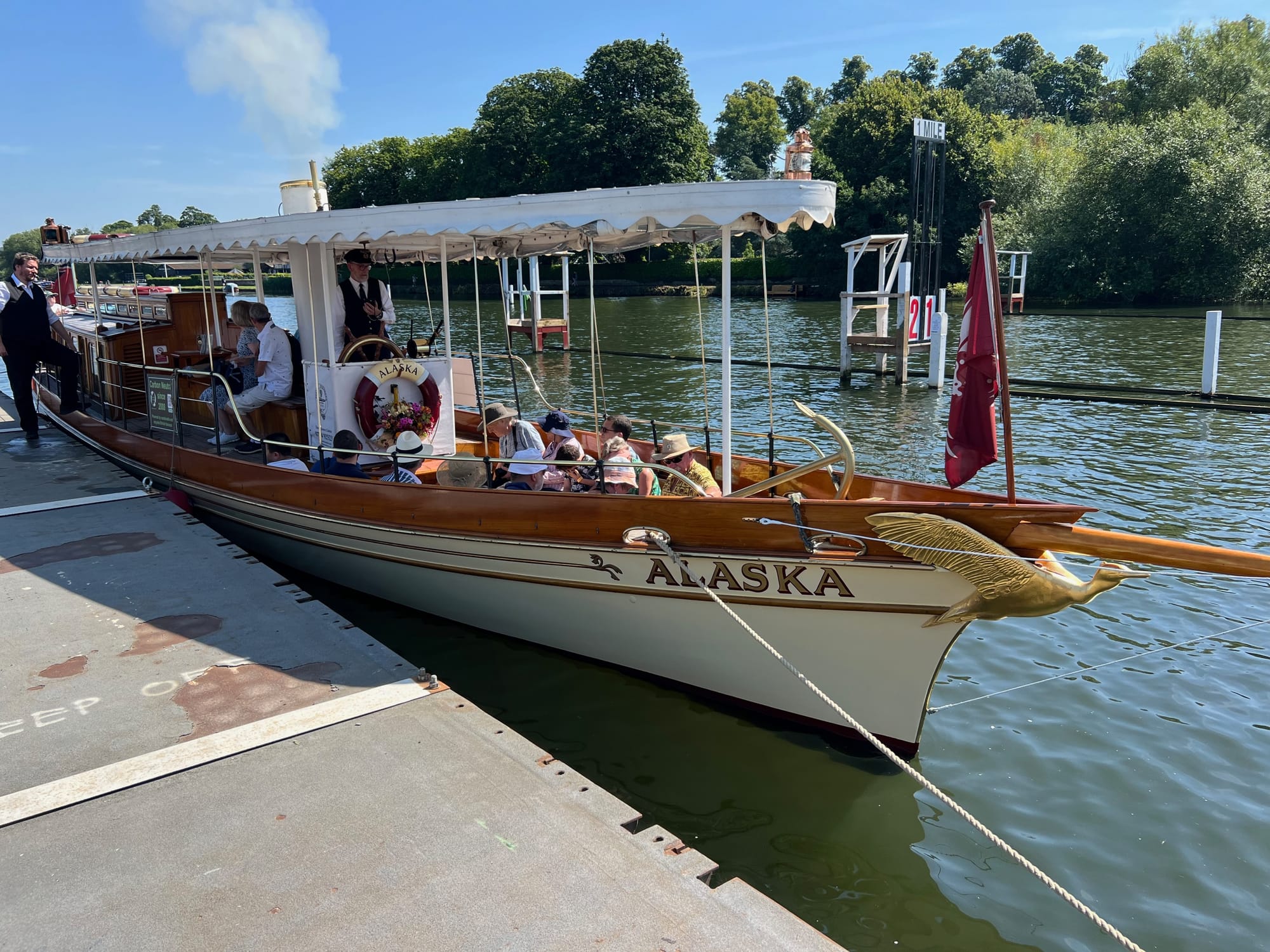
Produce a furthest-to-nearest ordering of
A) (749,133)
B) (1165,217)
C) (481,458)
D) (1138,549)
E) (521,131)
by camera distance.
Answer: (749,133), (521,131), (1165,217), (481,458), (1138,549)

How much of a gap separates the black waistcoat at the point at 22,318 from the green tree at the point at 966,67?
12159 cm

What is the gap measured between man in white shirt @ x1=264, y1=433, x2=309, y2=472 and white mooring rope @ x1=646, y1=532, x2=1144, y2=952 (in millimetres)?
3836

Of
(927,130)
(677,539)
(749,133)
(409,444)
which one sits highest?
(749,133)

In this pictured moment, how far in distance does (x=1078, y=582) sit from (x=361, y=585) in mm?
5975

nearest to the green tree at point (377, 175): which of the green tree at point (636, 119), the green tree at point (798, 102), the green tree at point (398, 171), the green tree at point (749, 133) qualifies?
the green tree at point (398, 171)

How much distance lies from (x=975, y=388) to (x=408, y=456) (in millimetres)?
4421

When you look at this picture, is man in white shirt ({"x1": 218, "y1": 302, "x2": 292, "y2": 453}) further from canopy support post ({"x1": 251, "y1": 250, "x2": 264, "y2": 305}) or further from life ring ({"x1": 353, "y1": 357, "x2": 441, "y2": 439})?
life ring ({"x1": 353, "y1": 357, "x2": 441, "y2": 439})

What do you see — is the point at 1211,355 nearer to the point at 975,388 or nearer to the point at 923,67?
the point at 975,388

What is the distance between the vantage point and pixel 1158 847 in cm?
516

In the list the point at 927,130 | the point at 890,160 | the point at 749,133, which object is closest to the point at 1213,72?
the point at 890,160

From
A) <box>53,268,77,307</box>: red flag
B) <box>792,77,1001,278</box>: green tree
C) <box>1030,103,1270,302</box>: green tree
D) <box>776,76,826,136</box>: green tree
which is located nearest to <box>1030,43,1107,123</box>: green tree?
<box>776,76,826,136</box>: green tree

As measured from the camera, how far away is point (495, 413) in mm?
8414

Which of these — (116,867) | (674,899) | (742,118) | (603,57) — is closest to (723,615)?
(674,899)

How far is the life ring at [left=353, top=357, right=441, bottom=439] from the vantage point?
8336mm
